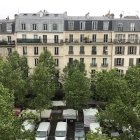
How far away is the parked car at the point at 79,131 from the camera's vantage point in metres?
45.1

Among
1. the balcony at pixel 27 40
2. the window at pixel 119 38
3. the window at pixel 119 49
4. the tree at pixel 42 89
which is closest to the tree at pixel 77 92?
the tree at pixel 42 89

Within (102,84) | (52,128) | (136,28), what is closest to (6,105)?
(52,128)

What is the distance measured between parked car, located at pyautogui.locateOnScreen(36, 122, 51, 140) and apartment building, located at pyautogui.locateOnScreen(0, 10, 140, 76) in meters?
20.8

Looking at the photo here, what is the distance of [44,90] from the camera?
52.3 meters

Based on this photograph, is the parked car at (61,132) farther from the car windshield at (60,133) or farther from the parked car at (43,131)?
the parked car at (43,131)

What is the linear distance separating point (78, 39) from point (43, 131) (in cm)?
2537

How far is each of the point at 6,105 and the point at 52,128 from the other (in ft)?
67.5

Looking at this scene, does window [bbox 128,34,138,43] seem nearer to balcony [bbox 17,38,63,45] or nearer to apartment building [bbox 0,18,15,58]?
balcony [bbox 17,38,63,45]

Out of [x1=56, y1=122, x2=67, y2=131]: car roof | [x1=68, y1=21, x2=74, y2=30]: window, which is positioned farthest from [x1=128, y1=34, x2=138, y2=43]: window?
[x1=56, y1=122, x2=67, y2=131]: car roof

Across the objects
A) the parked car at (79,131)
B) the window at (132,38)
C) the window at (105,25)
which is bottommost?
the parked car at (79,131)

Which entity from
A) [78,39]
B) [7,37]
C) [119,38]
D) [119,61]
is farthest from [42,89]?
[119,38]

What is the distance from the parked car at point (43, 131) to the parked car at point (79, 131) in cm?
403

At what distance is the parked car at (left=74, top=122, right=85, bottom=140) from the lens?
45.1 metres

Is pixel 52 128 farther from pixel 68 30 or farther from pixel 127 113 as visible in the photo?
pixel 68 30
